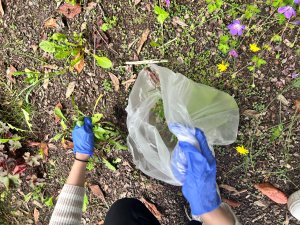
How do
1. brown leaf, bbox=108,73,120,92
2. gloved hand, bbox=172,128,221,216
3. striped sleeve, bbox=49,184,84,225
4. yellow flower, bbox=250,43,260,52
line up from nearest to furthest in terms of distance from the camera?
1. gloved hand, bbox=172,128,221,216
2. striped sleeve, bbox=49,184,84,225
3. yellow flower, bbox=250,43,260,52
4. brown leaf, bbox=108,73,120,92

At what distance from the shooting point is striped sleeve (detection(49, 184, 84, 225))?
Answer: 1.56 m

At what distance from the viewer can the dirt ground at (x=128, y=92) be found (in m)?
1.75

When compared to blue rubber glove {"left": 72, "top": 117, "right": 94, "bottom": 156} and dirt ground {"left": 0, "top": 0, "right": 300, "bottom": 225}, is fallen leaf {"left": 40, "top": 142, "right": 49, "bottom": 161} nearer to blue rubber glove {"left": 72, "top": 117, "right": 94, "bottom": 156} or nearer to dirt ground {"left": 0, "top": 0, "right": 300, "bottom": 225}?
dirt ground {"left": 0, "top": 0, "right": 300, "bottom": 225}

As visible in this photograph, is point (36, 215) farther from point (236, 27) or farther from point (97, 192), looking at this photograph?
point (236, 27)

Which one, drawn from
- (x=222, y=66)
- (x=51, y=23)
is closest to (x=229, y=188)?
(x=222, y=66)

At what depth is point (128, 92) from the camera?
1.93 metres

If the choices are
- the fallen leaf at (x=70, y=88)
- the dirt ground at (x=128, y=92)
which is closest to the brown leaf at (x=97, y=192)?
the dirt ground at (x=128, y=92)

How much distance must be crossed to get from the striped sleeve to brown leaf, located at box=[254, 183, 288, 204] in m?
0.89

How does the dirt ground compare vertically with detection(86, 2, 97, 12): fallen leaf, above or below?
below

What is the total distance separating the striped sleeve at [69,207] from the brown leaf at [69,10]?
909 millimetres

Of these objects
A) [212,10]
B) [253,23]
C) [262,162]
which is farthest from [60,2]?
[262,162]

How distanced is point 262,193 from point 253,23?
838 mm

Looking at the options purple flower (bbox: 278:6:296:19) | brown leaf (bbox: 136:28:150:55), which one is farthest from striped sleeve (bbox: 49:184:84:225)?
purple flower (bbox: 278:6:296:19)

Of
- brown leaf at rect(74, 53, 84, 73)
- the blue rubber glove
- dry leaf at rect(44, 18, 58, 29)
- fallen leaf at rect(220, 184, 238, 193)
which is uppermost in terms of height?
dry leaf at rect(44, 18, 58, 29)
